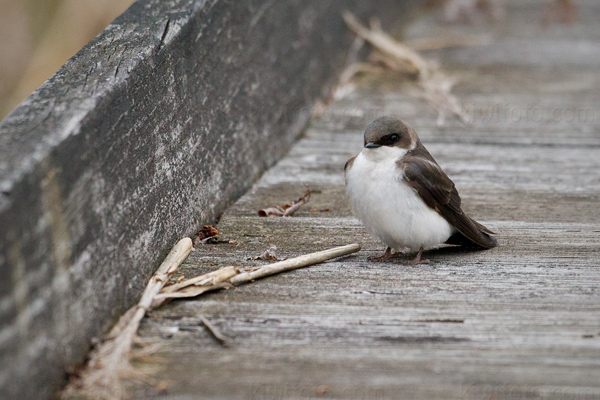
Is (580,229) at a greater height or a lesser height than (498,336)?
greater

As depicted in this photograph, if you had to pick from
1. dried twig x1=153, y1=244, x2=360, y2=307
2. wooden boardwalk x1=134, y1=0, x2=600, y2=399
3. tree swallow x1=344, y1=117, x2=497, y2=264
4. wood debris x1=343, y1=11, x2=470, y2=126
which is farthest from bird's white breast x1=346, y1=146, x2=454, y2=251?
wood debris x1=343, y1=11, x2=470, y2=126

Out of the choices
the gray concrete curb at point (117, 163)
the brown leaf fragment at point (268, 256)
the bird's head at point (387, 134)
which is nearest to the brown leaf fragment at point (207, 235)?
the gray concrete curb at point (117, 163)

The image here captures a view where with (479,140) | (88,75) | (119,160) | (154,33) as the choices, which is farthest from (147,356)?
(479,140)

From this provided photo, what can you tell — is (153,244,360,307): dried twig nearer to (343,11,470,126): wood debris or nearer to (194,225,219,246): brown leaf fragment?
(194,225,219,246): brown leaf fragment

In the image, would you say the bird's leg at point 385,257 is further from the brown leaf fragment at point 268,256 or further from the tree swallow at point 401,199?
the brown leaf fragment at point 268,256

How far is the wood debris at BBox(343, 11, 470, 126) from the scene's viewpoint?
611 centimetres

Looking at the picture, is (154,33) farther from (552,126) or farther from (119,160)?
(552,126)

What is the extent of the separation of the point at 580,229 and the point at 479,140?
1.75m

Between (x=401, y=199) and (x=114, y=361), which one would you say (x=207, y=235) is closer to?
(x=401, y=199)

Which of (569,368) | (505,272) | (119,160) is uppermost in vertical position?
(119,160)

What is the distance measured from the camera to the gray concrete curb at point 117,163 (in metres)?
1.99

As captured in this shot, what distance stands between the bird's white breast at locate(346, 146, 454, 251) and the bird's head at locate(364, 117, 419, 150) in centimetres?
4

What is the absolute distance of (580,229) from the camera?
11.6 feet

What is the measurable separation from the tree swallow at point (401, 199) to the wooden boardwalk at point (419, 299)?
12 centimetres
